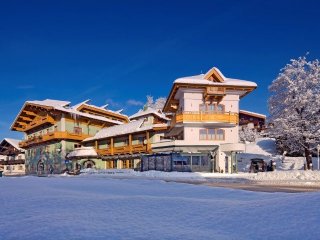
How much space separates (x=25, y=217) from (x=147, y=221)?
2.18 m

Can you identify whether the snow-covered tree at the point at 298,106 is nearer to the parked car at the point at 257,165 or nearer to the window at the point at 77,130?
the parked car at the point at 257,165

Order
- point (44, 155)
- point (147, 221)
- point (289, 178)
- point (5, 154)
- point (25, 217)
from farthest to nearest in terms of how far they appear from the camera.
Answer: point (5, 154) < point (44, 155) < point (289, 178) < point (25, 217) < point (147, 221)

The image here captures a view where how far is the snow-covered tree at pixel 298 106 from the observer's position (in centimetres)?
3183

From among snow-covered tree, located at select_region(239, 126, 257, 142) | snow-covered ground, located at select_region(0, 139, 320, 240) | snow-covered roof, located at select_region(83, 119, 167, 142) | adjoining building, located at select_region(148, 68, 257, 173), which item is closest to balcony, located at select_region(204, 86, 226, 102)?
adjoining building, located at select_region(148, 68, 257, 173)

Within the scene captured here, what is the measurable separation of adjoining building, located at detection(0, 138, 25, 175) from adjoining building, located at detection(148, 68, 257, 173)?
43.1 m

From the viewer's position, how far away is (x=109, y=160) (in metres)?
47.2

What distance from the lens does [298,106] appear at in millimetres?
32625

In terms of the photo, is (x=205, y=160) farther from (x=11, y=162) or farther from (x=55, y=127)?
(x=11, y=162)

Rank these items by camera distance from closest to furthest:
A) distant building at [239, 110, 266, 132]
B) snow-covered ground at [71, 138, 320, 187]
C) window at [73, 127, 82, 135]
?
1. snow-covered ground at [71, 138, 320, 187]
2. window at [73, 127, 82, 135]
3. distant building at [239, 110, 266, 132]

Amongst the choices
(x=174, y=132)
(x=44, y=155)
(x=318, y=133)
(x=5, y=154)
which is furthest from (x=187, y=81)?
(x=5, y=154)

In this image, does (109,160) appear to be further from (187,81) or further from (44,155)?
(187,81)

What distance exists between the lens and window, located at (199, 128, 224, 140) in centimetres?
3488

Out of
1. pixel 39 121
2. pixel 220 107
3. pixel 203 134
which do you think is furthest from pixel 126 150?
pixel 39 121

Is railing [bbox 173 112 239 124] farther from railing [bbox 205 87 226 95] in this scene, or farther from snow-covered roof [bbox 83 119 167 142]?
snow-covered roof [bbox 83 119 167 142]
